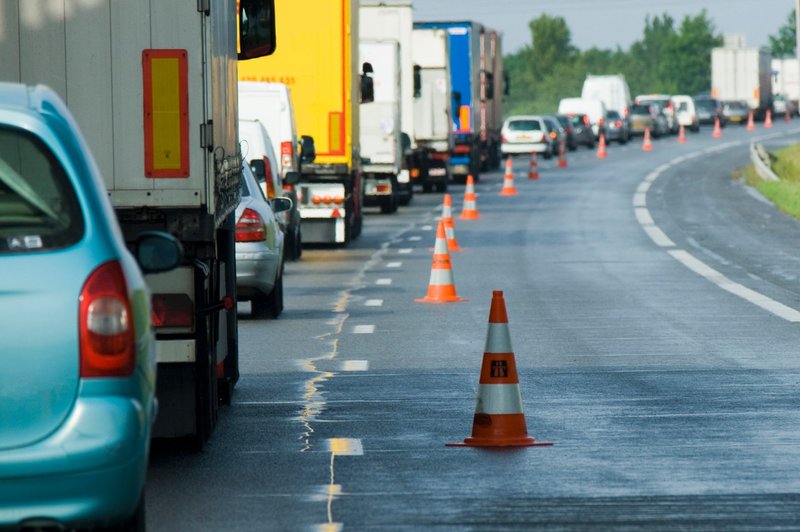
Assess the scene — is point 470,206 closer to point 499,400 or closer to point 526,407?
point 526,407

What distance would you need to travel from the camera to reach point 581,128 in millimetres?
80750

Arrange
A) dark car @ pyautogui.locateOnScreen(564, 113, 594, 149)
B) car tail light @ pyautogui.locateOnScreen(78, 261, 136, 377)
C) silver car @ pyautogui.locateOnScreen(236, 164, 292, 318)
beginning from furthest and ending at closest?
dark car @ pyautogui.locateOnScreen(564, 113, 594, 149) → silver car @ pyautogui.locateOnScreen(236, 164, 292, 318) → car tail light @ pyautogui.locateOnScreen(78, 261, 136, 377)

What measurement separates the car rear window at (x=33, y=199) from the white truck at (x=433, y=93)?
38098 millimetres

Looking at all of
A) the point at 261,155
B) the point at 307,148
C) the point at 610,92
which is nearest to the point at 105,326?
the point at 261,155

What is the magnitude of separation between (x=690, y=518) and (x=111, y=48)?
3416 millimetres

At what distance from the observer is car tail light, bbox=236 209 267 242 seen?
1753 cm

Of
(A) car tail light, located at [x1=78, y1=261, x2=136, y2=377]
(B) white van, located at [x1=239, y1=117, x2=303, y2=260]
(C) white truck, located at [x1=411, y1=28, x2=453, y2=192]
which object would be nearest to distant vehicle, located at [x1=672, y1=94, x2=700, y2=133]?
(C) white truck, located at [x1=411, y1=28, x2=453, y2=192]

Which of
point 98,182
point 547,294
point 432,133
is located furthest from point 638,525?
point 432,133

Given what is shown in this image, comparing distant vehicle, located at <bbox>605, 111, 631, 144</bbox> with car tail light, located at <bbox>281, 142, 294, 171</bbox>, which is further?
distant vehicle, located at <bbox>605, 111, 631, 144</bbox>

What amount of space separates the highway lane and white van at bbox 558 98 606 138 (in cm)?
5744

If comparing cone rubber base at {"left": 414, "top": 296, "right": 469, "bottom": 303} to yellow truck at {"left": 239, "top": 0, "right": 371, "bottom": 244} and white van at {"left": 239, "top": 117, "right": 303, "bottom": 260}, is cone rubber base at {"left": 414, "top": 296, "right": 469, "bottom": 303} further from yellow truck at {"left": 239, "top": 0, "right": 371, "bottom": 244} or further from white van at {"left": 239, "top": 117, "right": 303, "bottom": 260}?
yellow truck at {"left": 239, "top": 0, "right": 371, "bottom": 244}

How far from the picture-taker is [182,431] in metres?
9.88

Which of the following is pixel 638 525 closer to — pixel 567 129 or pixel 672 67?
pixel 567 129

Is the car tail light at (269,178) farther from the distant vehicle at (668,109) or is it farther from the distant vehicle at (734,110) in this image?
the distant vehicle at (734,110)
